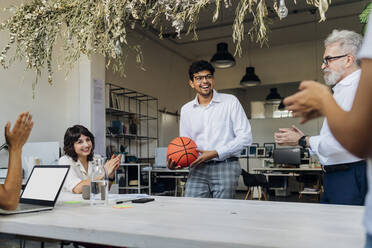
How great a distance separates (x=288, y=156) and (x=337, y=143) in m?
6.39

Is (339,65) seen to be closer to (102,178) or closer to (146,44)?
(102,178)

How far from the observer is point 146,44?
399 inches

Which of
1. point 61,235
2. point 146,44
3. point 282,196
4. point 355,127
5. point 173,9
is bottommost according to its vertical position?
point 282,196

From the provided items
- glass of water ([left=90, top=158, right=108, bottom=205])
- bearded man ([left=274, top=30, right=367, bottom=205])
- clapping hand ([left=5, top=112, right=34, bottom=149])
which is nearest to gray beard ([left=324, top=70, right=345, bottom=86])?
bearded man ([left=274, top=30, right=367, bottom=205])

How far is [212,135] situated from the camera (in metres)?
2.63

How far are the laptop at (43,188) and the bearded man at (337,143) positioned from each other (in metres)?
1.21

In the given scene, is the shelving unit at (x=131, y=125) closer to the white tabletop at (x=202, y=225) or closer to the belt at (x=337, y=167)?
the belt at (x=337, y=167)

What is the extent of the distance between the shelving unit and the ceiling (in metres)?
1.72

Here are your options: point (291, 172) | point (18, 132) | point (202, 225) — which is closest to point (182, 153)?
point (18, 132)

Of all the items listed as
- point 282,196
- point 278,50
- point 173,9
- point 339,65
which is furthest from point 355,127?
point 278,50

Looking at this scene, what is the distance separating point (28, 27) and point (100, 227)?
1.88m

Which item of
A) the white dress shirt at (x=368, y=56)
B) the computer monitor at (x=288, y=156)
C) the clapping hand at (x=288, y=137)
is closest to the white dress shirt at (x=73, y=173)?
the clapping hand at (x=288, y=137)

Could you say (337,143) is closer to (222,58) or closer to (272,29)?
(222,58)

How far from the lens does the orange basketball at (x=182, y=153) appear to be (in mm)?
2420
